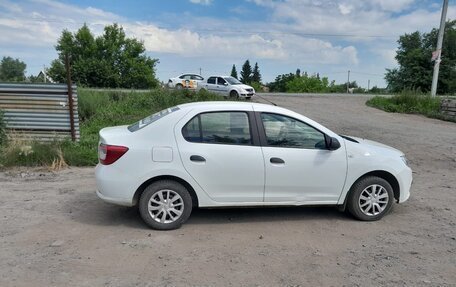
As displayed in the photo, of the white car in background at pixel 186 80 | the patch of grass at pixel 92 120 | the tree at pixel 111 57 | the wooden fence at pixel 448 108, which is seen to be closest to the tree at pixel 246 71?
the tree at pixel 111 57

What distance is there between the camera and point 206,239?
4.48 meters

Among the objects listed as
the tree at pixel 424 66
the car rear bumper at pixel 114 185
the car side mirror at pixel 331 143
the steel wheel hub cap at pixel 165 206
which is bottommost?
the steel wheel hub cap at pixel 165 206

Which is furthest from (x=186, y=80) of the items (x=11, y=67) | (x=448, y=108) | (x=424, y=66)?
(x=11, y=67)

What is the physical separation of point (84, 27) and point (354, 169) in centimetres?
5601

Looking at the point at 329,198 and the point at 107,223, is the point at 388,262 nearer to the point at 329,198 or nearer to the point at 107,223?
the point at 329,198

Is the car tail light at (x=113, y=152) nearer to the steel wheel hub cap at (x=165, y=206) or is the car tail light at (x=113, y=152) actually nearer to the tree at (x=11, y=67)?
the steel wheel hub cap at (x=165, y=206)

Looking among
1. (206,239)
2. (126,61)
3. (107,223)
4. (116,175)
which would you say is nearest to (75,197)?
(107,223)

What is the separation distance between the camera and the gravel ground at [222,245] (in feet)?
11.8

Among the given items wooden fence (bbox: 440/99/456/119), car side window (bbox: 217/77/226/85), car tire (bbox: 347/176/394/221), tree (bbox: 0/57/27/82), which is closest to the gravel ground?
car tire (bbox: 347/176/394/221)

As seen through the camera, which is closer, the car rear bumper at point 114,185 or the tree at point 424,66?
the car rear bumper at point 114,185

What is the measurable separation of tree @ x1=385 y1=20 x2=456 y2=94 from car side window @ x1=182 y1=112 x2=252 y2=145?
37441mm

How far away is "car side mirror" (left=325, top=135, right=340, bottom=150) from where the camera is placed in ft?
16.0

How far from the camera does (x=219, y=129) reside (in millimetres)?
4805

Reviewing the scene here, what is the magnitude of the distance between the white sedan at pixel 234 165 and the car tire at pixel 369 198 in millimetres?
13
